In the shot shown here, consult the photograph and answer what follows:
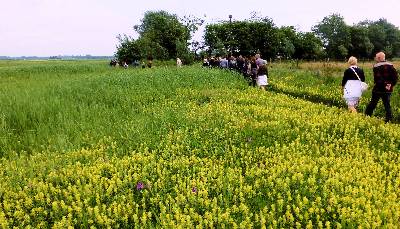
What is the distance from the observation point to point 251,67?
77.4ft

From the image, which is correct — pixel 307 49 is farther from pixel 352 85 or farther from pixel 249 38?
pixel 352 85

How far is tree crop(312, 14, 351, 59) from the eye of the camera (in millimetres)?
92000

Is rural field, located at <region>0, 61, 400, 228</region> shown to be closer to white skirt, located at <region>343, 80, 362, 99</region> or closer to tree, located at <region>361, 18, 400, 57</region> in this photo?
white skirt, located at <region>343, 80, 362, 99</region>

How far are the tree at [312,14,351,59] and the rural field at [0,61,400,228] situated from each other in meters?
83.6

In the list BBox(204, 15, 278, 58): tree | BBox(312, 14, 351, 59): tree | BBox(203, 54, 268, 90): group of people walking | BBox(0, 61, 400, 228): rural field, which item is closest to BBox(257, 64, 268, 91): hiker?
BBox(203, 54, 268, 90): group of people walking

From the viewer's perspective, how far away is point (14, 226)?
16.3 ft

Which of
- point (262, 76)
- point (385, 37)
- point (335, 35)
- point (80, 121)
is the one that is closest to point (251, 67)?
point (262, 76)

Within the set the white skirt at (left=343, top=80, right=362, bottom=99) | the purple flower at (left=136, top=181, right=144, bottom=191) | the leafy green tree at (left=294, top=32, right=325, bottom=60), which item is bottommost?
the purple flower at (left=136, top=181, right=144, bottom=191)

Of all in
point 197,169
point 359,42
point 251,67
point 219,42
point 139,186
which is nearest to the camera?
point 139,186

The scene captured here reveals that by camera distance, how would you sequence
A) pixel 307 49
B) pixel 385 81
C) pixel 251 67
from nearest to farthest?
pixel 385 81, pixel 251 67, pixel 307 49

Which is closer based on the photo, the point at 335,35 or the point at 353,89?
the point at 353,89

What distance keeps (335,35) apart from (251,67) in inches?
3128

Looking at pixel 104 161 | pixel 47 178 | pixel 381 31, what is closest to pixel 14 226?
pixel 47 178

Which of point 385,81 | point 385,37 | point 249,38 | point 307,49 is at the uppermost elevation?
point 385,37
